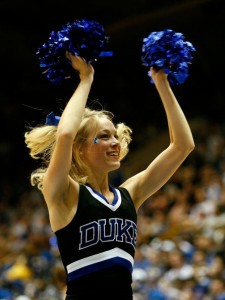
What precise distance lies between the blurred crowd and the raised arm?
1973mm

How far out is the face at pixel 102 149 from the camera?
2982 mm

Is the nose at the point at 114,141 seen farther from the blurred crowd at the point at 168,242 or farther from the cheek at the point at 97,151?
the blurred crowd at the point at 168,242

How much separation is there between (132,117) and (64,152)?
10593 millimetres

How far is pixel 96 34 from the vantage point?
2902 mm

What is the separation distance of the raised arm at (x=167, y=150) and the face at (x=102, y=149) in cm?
19

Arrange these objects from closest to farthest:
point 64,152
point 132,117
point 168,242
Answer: point 64,152, point 168,242, point 132,117

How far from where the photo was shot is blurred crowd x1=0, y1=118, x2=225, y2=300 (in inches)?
271

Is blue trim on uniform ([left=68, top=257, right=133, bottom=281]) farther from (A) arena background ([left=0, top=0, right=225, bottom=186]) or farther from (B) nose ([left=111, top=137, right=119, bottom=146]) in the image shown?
(A) arena background ([left=0, top=0, right=225, bottom=186])

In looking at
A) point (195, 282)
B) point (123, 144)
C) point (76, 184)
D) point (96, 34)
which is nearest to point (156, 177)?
point (123, 144)

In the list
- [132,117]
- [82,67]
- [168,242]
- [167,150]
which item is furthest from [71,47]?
[132,117]

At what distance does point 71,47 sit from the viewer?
2865mm

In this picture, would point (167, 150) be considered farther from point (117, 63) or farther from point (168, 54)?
point (117, 63)

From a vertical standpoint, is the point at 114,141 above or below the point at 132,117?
above

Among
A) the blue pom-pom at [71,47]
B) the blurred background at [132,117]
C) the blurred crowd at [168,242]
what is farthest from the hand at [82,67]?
the blurred background at [132,117]
